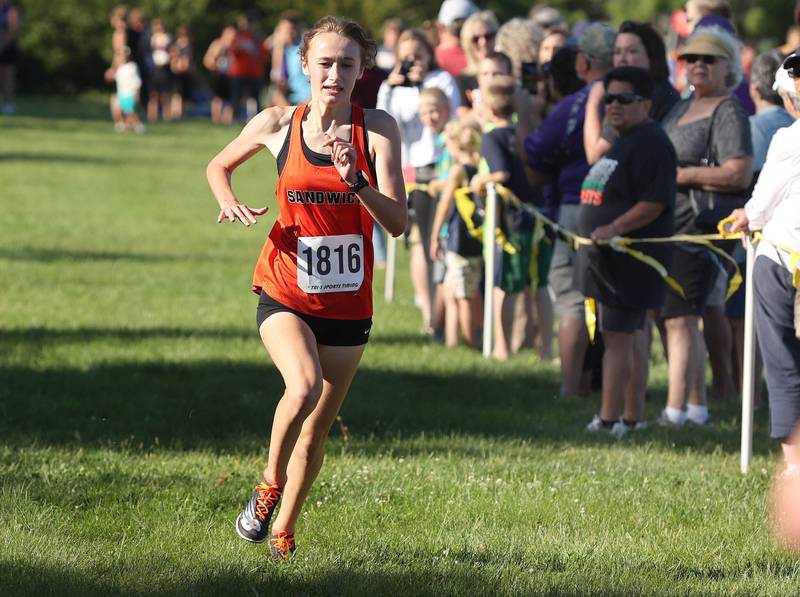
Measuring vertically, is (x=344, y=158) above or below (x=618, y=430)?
above

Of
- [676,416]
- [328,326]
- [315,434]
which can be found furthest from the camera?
[676,416]

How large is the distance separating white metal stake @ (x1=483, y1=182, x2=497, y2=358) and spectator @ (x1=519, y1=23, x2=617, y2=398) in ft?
2.63

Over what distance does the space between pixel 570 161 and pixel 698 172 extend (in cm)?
127

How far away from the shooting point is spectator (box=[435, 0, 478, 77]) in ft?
49.1

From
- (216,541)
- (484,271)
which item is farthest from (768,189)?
(484,271)

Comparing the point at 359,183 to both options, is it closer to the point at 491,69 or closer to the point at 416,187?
the point at 491,69

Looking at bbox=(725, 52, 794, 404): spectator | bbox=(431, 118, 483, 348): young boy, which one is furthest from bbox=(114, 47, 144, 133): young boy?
bbox=(725, 52, 794, 404): spectator

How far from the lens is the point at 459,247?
11.8 m

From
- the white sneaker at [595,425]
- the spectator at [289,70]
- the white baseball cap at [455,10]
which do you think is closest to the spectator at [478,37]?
the white baseball cap at [455,10]

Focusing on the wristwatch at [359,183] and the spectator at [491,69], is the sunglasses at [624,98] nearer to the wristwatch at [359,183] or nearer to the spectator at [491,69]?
the spectator at [491,69]

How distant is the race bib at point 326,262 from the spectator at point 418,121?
22.8 ft

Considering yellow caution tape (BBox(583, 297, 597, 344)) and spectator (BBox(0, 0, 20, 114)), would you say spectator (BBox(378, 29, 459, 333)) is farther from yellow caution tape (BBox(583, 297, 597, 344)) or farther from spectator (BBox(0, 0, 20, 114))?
spectator (BBox(0, 0, 20, 114))

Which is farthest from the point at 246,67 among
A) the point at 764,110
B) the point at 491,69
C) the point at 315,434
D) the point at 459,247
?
the point at 315,434

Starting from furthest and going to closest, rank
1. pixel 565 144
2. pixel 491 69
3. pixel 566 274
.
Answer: pixel 491 69 → pixel 566 274 → pixel 565 144
